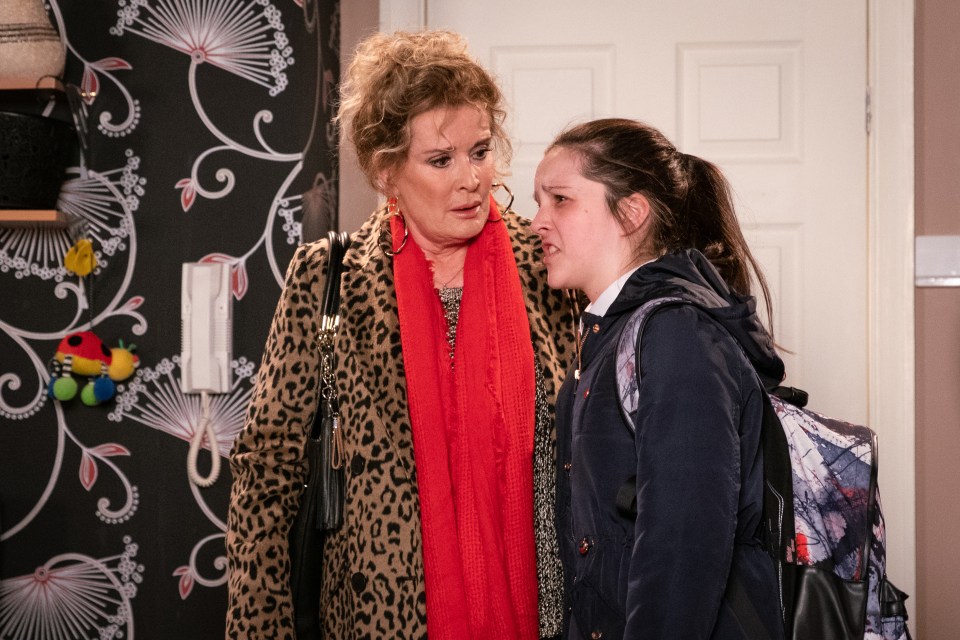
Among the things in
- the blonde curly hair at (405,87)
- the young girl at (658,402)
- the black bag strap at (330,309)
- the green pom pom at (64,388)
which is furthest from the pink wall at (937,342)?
the green pom pom at (64,388)

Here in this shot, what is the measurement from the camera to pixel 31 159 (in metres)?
2.00

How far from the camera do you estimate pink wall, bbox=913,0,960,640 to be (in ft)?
6.91

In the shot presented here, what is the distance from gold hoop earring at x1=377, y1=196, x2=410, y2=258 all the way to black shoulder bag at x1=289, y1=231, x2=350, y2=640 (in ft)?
0.67

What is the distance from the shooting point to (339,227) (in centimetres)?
227

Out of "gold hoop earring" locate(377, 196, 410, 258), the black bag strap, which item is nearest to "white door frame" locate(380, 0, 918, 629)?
"gold hoop earring" locate(377, 196, 410, 258)

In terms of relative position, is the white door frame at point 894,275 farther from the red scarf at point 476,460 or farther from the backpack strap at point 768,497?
the backpack strap at point 768,497

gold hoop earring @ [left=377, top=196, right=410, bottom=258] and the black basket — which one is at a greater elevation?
the black basket

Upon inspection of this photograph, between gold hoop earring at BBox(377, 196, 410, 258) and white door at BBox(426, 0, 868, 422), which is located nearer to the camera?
gold hoop earring at BBox(377, 196, 410, 258)

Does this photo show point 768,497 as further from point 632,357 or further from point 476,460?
point 476,460

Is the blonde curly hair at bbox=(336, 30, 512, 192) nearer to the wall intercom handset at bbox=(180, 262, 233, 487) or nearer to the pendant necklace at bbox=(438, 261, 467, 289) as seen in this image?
the pendant necklace at bbox=(438, 261, 467, 289)

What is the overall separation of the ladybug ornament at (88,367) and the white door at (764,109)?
1.08 metres

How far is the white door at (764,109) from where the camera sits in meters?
2.16

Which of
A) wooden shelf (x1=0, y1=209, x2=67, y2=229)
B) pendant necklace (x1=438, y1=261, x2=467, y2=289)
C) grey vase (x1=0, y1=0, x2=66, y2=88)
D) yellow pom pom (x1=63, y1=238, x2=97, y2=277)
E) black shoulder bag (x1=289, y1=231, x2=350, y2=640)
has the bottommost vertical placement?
black shoulder bag (x1=289, y1=231, x2=350, y2=640)

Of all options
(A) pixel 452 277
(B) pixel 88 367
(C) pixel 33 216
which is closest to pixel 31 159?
(C) pixel 33 216
